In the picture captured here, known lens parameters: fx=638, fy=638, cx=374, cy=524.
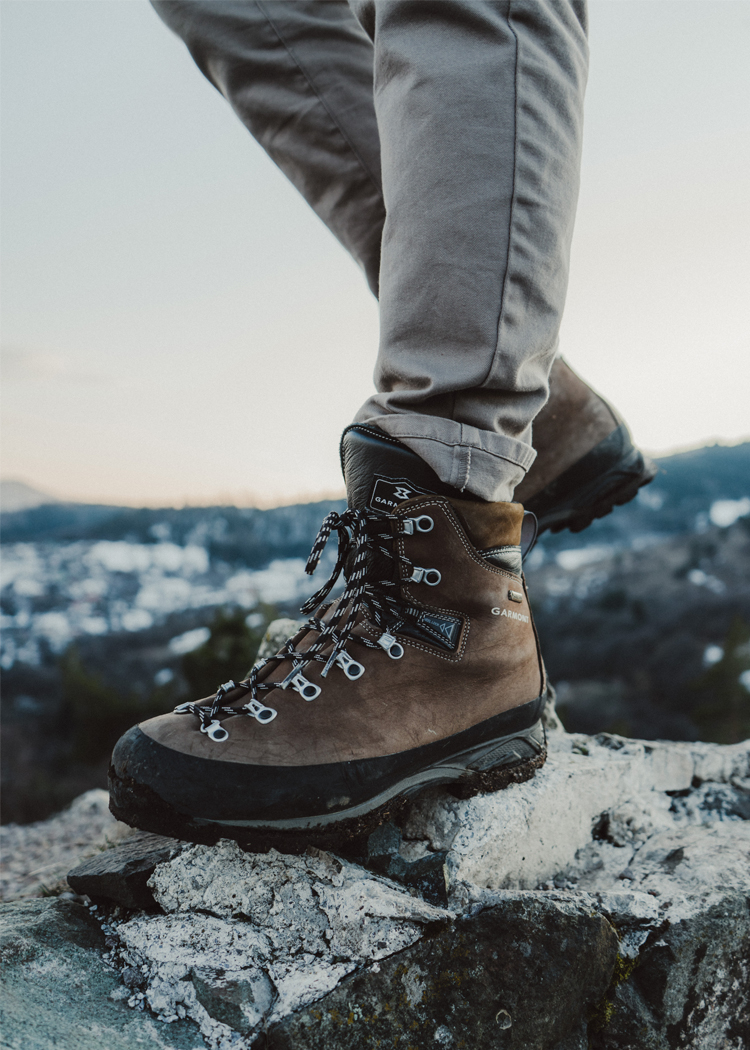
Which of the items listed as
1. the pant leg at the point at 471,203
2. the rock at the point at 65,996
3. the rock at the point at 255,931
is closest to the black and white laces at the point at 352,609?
the pant leg at the point at 471,203

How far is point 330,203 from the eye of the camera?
2150 millimetres

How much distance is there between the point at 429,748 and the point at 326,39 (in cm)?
217

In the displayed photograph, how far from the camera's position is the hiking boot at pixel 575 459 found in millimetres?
2324

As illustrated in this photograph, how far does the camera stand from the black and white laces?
61.1 inches

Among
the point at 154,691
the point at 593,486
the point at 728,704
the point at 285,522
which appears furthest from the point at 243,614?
the point at 285,522

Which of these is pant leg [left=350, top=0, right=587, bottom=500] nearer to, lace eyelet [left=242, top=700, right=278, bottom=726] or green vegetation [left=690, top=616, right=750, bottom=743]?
lace eyelet [left=242, top=700, right=278, bottom=726]

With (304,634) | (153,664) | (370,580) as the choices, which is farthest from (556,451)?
(153,664)

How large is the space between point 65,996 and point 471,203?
6.18 feet

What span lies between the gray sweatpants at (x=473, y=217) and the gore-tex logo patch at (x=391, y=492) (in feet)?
0.28

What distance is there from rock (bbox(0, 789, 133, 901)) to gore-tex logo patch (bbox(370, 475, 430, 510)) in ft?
5.08

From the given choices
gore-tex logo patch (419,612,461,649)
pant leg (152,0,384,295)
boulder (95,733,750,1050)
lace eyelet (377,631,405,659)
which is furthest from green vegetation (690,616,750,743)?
pant leg (152,0,384,295)

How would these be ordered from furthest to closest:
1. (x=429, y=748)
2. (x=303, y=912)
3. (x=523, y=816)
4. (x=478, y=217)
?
1. (x=523, y=816)
2. (x=429, y=748)
3. (x=303, y=912)
4. (x=478, y=217)

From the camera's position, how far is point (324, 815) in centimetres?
146

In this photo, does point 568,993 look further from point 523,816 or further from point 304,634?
point 304,634
